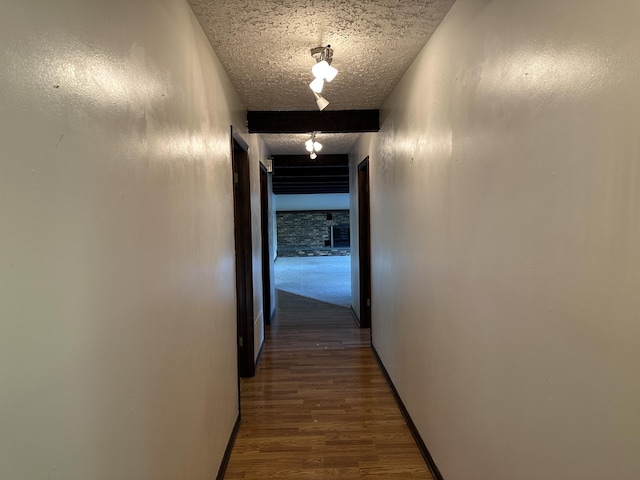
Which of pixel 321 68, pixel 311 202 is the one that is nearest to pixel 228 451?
pixel 321 68

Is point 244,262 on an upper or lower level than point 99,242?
lower

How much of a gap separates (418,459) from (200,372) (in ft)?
4.67

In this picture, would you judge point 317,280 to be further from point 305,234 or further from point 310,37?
point 310,37

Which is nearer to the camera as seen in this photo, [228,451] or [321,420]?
[228,451]

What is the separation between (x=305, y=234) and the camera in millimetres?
15359

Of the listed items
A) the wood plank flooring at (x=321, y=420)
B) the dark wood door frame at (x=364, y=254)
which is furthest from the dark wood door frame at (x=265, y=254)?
the dark wood door frame at (x=364, y=254)

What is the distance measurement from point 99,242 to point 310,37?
161 centimetres

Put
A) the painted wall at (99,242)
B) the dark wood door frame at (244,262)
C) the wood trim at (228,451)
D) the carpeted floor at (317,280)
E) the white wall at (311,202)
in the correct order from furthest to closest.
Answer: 1. the white wall at (311,202)
2. the carpeted floor at (317,280)
3. the dark wood door frame at (244,262)
4. the wood trim at (228,451)
5. the painted wall at (99,242)

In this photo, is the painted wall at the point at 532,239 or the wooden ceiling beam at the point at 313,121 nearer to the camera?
the painted wall at the point at 532,239

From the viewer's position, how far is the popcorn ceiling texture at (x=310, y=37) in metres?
1.74

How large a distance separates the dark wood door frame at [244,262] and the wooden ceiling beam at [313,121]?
279 mm

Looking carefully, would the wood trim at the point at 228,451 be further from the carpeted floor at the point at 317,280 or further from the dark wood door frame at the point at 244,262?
the carpeted floor at the point at 317,280

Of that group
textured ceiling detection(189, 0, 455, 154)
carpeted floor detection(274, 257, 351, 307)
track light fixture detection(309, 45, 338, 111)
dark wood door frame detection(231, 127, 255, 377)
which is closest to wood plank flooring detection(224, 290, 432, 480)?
dark wood door frame detection(231, 127, 255, 377)

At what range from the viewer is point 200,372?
70.0 inches
